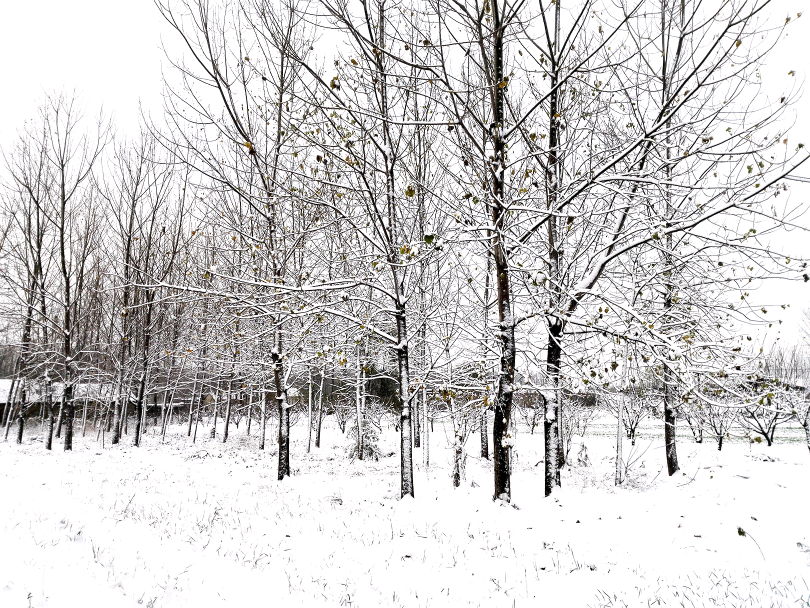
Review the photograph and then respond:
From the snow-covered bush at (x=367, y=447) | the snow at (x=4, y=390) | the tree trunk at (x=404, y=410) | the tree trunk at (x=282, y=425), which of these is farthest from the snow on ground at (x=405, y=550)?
the snow at (x=4, y=390)

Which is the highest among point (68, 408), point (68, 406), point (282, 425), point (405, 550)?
point (282, 425)

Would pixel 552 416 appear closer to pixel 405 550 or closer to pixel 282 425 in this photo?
pixel 405 550

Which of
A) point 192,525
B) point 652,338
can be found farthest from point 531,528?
point 192,525

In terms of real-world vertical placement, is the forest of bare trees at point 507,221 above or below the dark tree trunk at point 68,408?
above

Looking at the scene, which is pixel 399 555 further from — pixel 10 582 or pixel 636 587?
pixel 10 582

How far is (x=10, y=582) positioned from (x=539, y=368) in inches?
269

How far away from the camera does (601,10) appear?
5.97 meters

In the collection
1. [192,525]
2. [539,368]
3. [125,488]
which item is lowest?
[125,488]

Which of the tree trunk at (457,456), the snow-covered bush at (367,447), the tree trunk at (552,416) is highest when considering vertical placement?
the tree trunk at (552,416)

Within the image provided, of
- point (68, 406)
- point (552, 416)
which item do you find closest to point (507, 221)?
point (552, 416)

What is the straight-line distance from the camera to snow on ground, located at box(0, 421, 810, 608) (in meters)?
3.81

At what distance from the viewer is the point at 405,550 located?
16.7ft

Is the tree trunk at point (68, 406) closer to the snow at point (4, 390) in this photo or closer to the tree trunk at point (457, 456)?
the tree trunk at point (457, 456)

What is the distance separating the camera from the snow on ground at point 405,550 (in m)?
3.81
